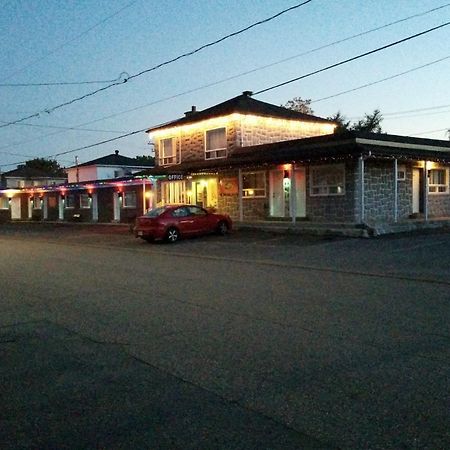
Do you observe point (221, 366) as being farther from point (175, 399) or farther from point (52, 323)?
point (52, 323)

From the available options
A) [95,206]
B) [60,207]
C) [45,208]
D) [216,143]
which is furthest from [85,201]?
[216,143]

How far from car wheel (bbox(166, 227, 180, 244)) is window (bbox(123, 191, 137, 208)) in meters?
15.2

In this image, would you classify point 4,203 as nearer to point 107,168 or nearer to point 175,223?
point 107,168

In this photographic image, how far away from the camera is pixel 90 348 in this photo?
21.7 feet

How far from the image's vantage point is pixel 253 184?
2788 cm

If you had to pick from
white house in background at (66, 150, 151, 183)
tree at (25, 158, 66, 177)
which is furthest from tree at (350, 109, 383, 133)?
tree at (25, 158, 66, 177)

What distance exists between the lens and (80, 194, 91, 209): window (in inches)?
1698

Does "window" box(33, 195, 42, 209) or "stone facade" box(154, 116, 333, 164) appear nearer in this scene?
"stone facade" box(154, 116, 333, 164)

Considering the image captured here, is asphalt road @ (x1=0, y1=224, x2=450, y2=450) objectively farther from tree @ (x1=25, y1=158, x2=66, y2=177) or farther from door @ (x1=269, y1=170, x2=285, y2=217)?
tree @ (x1=25, y1=158, x2=66, y2=177)

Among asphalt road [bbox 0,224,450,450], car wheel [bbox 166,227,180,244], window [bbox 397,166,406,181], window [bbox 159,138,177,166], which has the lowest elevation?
asphalt road [bbox 0,224,450,450]

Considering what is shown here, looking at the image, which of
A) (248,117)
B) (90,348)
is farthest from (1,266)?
(248,117)

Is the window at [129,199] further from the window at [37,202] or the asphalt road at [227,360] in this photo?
the asphalt road at [227,360]

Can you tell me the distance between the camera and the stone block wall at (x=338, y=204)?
22484mm

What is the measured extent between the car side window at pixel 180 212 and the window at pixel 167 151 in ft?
35.0
